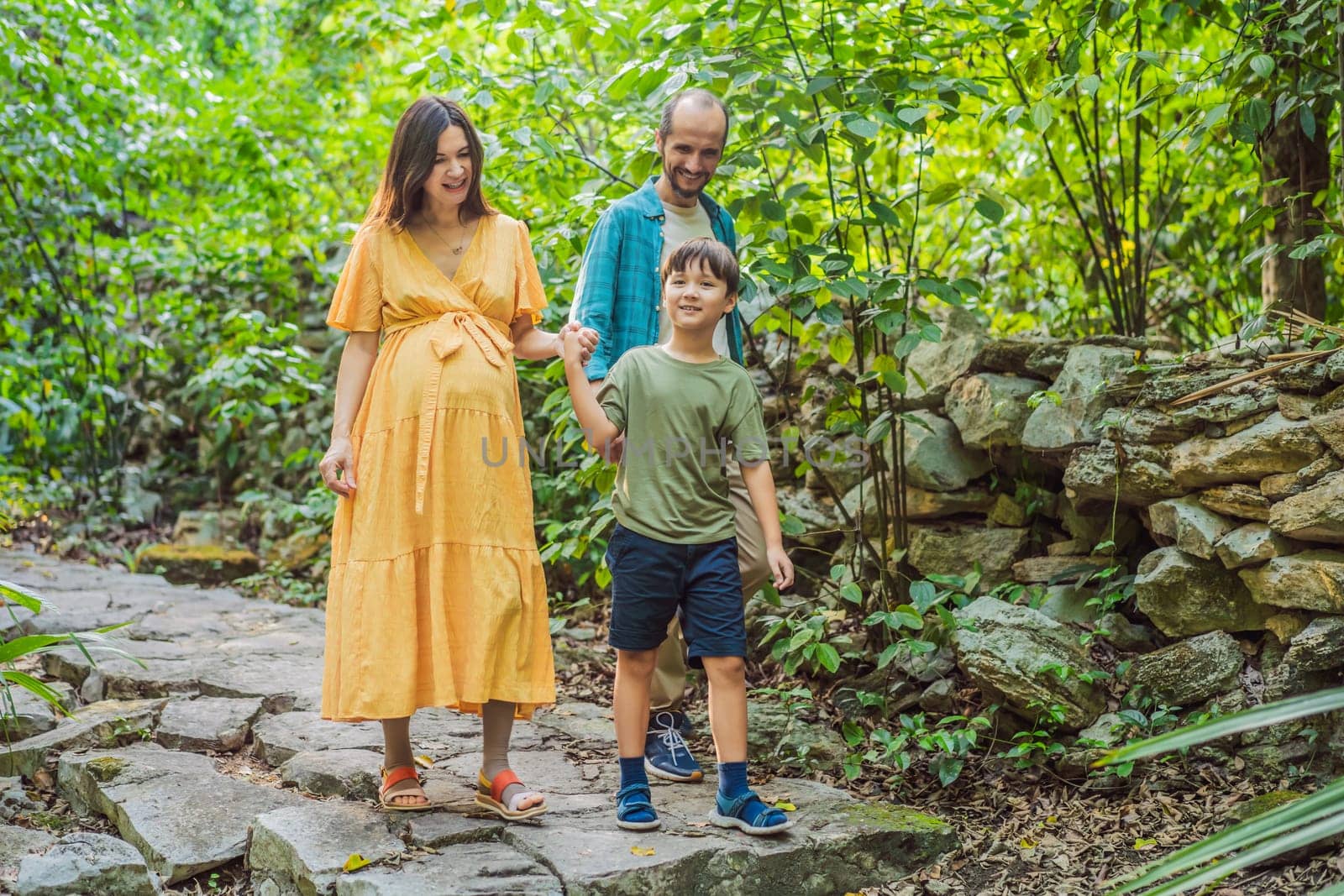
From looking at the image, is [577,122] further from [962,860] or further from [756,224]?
[962,860]

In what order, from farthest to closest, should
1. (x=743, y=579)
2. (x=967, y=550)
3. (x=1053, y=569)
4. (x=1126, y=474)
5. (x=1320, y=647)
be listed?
(x=967, y=550)
(x=1053, y=569)
(x=1126, y=474)
(x=743, y=579)
(x=1320, y=647)

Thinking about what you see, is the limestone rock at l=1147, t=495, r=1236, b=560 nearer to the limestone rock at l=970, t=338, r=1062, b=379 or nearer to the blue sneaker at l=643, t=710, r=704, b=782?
the limestone rock at l=970, t=338, r=1062, b=379

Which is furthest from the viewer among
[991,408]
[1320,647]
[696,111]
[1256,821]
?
[991,408]

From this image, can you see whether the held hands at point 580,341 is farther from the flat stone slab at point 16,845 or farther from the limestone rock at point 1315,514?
the limestone rock at point 1315,514

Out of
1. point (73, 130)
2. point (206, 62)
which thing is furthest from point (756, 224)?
point (206, 62)

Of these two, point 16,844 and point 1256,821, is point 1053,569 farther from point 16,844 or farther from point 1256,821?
point 16,844

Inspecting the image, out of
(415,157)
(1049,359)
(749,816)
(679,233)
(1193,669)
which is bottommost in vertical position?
(749,816)

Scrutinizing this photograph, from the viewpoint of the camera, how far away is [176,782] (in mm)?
2754

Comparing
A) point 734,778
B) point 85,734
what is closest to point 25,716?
point 85,734

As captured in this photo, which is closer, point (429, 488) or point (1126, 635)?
point (429, 488)

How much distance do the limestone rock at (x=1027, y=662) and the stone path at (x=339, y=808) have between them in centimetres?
53

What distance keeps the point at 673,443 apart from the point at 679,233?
2.11 ft

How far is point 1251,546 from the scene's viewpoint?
289 cm

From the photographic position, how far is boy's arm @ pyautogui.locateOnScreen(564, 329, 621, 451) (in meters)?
2.35
